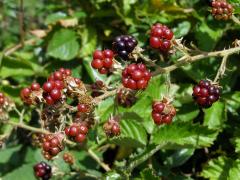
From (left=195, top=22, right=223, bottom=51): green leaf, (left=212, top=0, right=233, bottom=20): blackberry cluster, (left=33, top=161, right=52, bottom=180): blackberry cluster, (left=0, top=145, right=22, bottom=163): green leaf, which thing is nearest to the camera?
(left=212, top=0, right=233, bottom=20): blackberry cluster

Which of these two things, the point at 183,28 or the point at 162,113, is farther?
the point at 183,28

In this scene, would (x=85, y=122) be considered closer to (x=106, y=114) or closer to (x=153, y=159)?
(x=106, y=114)

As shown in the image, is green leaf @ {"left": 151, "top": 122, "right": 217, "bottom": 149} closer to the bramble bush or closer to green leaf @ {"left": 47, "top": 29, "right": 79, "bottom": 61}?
the bramble bush

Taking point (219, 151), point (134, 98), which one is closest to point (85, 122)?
point (134, 98)

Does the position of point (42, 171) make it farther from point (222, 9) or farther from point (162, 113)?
point (222, 9)

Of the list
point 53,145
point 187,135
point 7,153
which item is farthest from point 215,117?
point 7,153

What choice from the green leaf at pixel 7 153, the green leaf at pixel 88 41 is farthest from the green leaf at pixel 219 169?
the green leaf at pixel 7 153

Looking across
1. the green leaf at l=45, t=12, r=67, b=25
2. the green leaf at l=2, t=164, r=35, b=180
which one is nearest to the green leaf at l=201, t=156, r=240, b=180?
the green leaf at l=2, t=164, r=35, b=180

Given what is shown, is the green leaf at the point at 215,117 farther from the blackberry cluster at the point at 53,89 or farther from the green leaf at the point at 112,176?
the blackberry cluster at the point at 53,89
